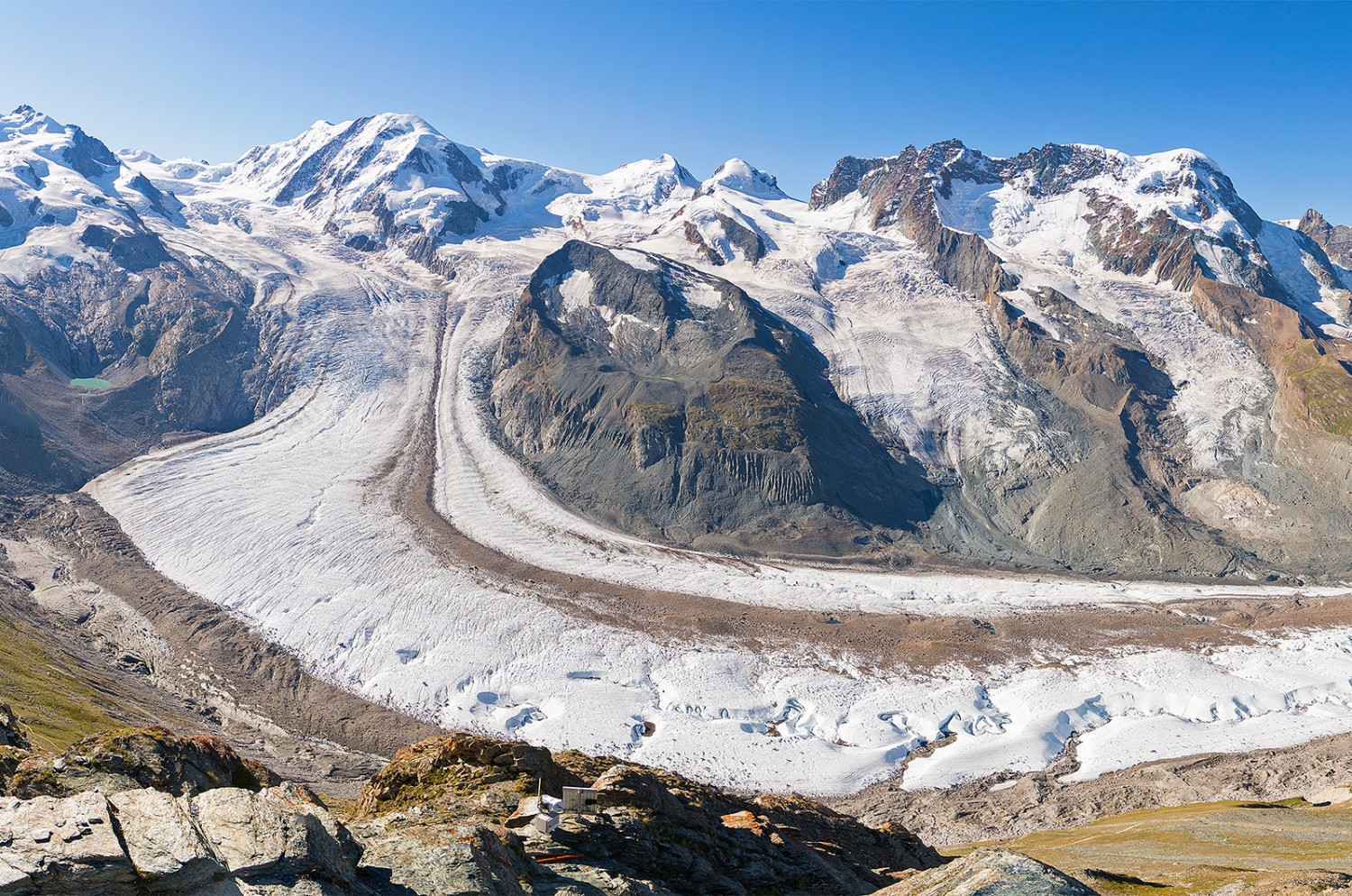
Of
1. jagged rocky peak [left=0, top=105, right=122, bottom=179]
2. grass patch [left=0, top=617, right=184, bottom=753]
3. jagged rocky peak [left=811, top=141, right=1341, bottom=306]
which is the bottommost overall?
grass patch [left=0, top=617, right=184, bottom=753]

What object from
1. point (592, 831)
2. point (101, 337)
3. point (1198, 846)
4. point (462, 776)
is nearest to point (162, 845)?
point (592, 831)

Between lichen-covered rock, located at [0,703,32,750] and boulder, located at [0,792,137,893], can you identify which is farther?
lichen-covered rock, located at [0,703,32,750]

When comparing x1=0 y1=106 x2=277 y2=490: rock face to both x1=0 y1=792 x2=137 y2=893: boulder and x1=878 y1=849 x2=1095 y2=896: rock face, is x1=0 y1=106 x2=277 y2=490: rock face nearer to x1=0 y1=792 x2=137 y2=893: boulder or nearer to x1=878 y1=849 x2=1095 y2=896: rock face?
x1=0 y1=792 x2=137 y2=893: boulder

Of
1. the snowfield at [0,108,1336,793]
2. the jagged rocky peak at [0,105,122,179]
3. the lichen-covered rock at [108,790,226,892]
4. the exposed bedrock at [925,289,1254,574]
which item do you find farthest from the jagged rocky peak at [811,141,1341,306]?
the jagged rocky peak at [0,105,122,179]

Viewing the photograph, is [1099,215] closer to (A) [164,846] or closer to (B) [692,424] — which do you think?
(B) [692,424]

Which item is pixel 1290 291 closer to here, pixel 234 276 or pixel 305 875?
pixel 305 875

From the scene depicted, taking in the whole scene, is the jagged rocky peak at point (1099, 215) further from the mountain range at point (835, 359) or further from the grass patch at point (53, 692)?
the grass patch at point (53, 692)

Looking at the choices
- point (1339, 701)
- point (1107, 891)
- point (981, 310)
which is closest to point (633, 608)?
point (1107, 891)
